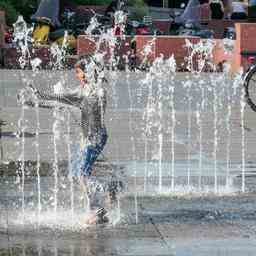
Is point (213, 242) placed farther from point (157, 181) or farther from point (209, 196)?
point (157, 181)

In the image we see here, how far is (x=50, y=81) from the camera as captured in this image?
18453mm

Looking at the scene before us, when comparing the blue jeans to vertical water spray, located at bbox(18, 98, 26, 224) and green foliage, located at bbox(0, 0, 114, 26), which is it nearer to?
vertical water spray, located at bbox(18, 98, 26, 224)

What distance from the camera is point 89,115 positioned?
773 cm

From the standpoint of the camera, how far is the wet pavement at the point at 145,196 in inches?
274

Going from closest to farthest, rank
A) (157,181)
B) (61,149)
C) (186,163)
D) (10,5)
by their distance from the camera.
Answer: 1. (157,181)
2. (186,163)
3. (61,149)
4. (10,5)

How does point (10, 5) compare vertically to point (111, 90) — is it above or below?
above

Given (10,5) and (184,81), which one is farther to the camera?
(10,5)

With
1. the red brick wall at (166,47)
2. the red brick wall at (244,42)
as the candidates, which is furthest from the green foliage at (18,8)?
the red brick wall at (244,42)

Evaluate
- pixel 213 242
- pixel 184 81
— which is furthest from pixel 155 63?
pixel 213 242

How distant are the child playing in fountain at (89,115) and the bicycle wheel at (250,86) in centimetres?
707

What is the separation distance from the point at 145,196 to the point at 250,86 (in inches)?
258

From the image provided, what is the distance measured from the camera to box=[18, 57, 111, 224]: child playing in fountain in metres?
7.68

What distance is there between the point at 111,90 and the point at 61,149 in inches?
233

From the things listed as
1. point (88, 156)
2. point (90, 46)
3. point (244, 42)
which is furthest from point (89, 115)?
point (90, 46)
